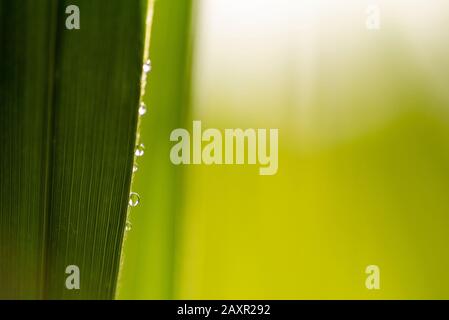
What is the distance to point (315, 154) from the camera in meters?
0.68

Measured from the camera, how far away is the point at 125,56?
1.40 ft

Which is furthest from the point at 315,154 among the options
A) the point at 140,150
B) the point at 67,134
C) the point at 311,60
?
the point at 67,134

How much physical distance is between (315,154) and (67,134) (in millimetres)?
363

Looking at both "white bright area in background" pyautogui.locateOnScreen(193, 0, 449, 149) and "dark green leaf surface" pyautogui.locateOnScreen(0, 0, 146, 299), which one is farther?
"white bright area in background" pyautogui.locateOnScreen(193, 0, 449, 149)

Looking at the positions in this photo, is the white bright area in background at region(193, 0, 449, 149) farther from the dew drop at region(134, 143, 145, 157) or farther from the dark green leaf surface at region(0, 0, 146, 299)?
the dark green leaf surface at region(0, 0, 146, 299)

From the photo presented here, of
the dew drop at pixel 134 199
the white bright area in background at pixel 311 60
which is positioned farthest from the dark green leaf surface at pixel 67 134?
the white bright area in background at pixel 311 60

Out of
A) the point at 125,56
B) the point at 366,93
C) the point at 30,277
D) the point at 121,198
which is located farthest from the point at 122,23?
the point at 366,93

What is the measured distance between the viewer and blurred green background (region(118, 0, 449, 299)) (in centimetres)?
65

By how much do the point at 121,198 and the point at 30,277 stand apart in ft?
0.44

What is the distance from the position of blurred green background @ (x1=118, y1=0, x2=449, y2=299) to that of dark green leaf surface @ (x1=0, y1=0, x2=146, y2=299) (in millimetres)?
150

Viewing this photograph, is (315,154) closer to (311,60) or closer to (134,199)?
(311,60)

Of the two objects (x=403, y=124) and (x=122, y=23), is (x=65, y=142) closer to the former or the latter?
(x=122, y=23)

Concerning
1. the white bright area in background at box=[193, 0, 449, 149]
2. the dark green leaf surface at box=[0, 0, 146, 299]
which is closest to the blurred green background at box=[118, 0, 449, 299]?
the white bright area in background at box=[193, 0, 449, 149]
